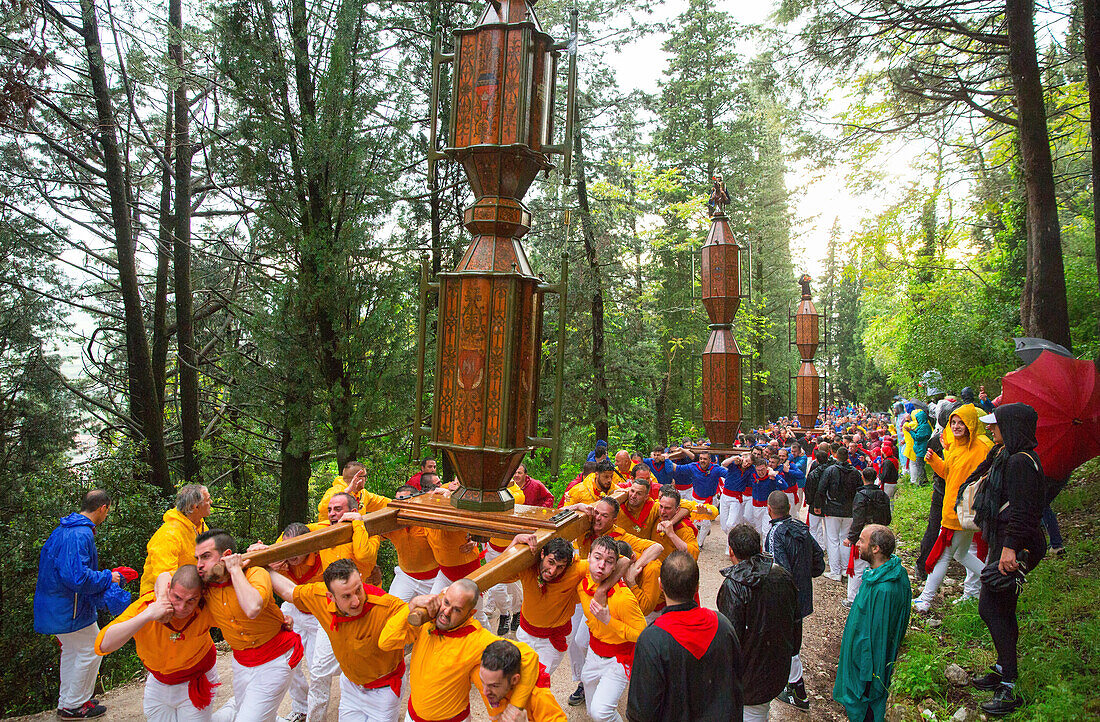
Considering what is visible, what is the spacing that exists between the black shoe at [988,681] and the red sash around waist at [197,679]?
6154 mm

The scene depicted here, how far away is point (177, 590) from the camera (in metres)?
3.97

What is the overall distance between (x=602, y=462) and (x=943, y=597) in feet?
15.6

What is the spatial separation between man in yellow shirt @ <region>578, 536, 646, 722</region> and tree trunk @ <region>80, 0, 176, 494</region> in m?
8.71

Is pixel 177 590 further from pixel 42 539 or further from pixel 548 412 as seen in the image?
pixel 548 412

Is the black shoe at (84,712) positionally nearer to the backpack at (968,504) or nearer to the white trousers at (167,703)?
the white trousers at (167,703)

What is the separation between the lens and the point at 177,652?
171 inches

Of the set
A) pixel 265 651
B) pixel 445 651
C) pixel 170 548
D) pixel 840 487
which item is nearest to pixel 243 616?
pixel 265 651

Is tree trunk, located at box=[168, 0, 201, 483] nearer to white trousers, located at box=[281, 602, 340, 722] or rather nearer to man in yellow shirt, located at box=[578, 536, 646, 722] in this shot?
white trousers, located at box=[281, 602, 340, 722]

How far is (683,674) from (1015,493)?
3403mm

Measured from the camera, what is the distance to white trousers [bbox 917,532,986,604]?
6914 millimetres

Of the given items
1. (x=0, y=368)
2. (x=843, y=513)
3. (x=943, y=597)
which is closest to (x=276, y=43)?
(x=0, y=368)

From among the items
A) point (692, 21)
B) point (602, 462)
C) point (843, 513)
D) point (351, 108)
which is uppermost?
point (692, 21)

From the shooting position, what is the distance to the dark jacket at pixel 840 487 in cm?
974

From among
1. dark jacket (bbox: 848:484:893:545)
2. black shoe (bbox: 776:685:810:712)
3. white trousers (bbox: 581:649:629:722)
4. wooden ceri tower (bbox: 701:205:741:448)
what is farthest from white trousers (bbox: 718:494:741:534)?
white trousers (bbox: 581:649:629:722)
